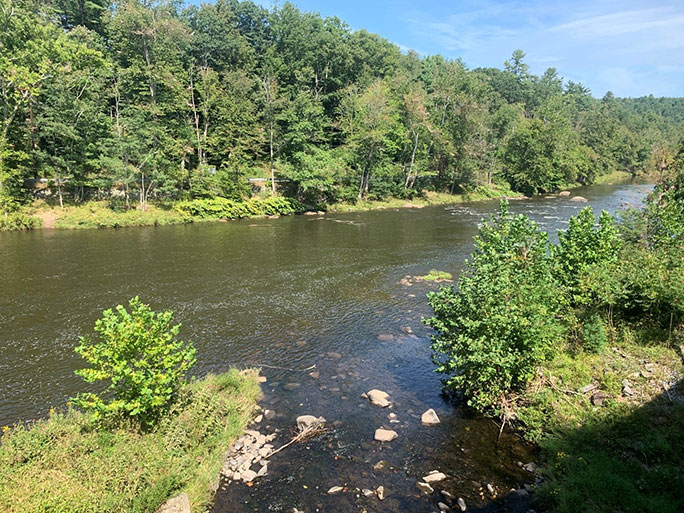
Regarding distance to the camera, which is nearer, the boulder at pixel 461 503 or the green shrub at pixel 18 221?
the boulder at pixel 461 503

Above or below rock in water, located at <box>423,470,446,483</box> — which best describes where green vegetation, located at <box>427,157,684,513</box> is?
above

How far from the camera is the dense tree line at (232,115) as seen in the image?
41.5 meters

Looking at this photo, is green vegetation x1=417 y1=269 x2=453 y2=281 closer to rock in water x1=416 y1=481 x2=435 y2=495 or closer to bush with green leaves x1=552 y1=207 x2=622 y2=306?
bush with green leaves x1=552 y1=207 x2=622 y2=306

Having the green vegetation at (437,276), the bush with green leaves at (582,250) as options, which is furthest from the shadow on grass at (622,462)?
the green vegetation at (437,276)

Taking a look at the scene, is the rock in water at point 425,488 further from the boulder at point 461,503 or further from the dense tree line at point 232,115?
the dense tree line at point 232,115

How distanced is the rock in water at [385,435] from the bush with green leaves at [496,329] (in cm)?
232

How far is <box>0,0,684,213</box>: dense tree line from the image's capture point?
4147cm

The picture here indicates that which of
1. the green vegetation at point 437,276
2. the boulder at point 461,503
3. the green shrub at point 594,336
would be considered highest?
the green shrub at point 594,336

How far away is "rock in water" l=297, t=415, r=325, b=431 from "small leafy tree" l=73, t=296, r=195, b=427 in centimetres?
358

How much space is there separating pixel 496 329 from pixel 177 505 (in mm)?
8524

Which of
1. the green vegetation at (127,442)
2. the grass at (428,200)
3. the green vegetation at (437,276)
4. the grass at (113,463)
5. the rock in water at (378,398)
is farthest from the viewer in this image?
the grass at (428,200)

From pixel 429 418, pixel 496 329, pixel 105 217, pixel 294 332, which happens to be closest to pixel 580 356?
pixel 496 329

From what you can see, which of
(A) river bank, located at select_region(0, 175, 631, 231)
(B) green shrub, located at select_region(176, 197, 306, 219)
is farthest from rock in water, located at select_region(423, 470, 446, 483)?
(B) green shrub, located at select_region(176, 197, 306, 219)

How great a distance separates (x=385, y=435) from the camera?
10.7 metres
